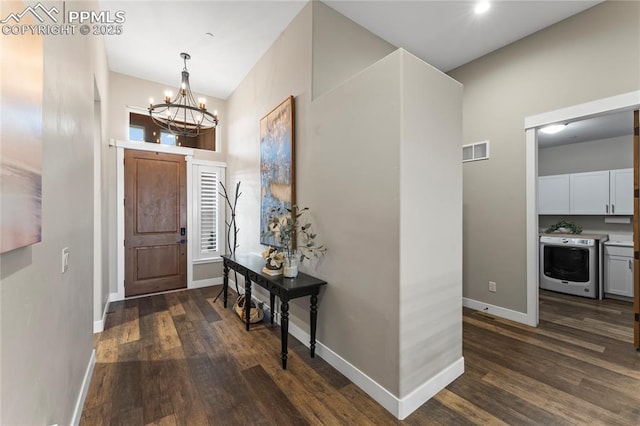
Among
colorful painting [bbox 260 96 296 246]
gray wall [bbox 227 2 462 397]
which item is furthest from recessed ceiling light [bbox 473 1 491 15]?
colorful painting [bbox 260 96 296 246]

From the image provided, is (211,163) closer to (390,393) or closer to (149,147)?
(149,147)

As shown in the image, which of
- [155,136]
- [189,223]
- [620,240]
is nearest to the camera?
[620,240]

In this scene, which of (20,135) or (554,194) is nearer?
(20,135)

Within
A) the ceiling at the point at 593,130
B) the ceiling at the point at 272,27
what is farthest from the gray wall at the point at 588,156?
the ceiling at the point at 272,27

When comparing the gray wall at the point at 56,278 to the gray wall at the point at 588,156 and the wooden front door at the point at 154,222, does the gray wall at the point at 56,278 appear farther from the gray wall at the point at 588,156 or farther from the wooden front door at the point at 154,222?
the gray wall at the point at 588,156

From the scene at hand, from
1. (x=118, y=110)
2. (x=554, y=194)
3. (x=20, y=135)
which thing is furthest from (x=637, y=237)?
(x=118, y=110)

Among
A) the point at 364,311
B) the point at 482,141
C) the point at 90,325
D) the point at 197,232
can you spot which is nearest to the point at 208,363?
the point at 90,325

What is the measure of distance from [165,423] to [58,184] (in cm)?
162

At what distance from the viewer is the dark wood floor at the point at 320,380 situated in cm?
188

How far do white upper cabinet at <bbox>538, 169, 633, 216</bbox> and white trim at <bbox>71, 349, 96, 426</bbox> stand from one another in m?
7.32

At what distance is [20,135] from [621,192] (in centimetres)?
718

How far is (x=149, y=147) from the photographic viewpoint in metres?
4.42

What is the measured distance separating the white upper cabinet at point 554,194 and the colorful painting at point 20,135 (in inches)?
276

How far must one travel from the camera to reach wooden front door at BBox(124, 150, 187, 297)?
14.1 feet
